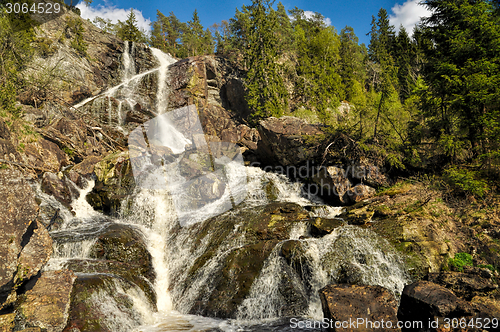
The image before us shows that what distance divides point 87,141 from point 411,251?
2136 cm

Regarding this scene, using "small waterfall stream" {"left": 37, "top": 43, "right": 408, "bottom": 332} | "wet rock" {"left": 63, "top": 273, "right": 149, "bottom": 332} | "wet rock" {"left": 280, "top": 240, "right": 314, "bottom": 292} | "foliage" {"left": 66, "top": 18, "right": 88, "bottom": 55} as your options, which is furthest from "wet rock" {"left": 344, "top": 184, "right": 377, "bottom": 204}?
"foliage" {"left": 66, "top": 18, "right": 88, "bottom": 55}

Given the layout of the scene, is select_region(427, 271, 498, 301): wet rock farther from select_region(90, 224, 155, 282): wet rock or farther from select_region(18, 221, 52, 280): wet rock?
select_region(18, 221, 52, 280): wet rock

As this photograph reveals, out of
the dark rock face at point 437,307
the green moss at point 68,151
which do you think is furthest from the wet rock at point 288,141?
the green moss at point 68,151

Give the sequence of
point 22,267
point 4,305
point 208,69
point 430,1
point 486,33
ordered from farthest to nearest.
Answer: point 208,69, point 430,1, point 486,33, point 22,267, point 4,305

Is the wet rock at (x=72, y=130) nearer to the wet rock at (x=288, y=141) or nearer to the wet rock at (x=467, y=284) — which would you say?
the wet rock at (x=288, y=141)

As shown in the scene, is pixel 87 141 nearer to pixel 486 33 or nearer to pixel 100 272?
pixel 100 272

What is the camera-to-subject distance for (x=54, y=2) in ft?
111

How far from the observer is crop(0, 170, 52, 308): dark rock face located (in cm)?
510

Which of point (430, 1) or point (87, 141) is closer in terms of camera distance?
point (430, 1)

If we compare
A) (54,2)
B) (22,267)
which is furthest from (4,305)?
(54,2)

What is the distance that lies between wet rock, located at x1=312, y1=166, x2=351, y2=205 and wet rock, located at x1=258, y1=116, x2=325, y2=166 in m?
1.57

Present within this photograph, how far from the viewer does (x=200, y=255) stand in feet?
34.1

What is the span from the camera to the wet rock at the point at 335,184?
44.5ft

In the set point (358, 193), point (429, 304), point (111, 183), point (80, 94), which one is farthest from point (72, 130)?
point (429, 304)
